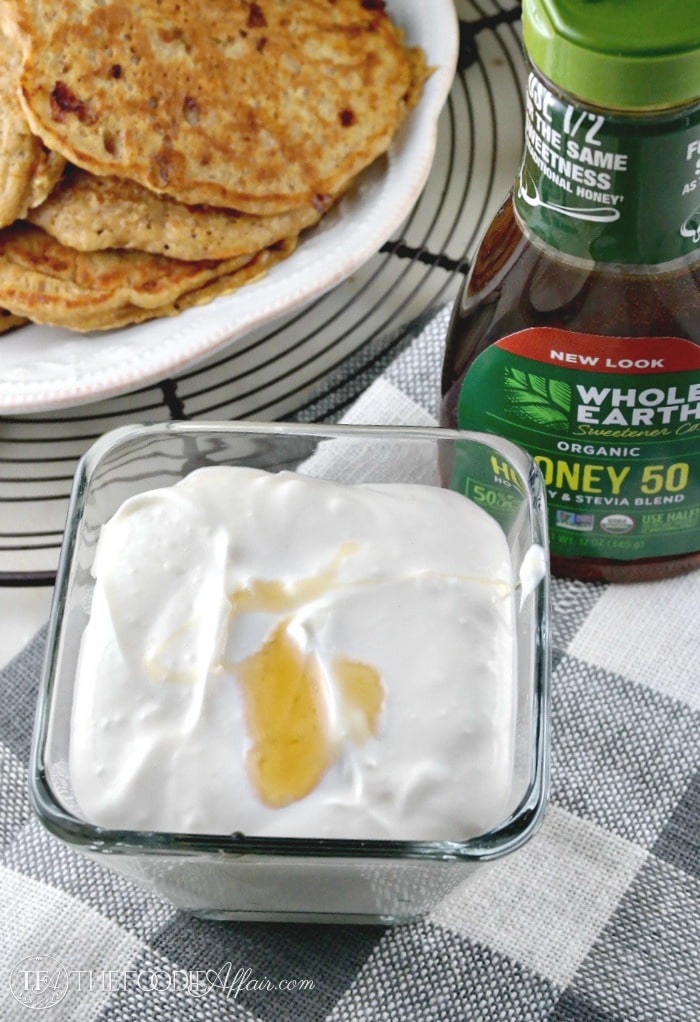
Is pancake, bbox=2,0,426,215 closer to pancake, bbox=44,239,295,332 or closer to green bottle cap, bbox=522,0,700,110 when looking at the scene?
pancake, bbox=44,239,295,332

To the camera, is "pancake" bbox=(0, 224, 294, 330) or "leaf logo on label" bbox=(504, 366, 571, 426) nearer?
"leaf logo on label" bbox=(504, 366, 571, 426)

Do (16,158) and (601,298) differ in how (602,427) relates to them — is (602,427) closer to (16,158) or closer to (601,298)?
(601,298)

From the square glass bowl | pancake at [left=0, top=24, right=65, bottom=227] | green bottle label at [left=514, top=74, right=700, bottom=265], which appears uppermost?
green bottle label at [left=514, top=74, right=700, bottom=265]

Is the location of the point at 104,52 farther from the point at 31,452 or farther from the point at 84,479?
the point at 84,479

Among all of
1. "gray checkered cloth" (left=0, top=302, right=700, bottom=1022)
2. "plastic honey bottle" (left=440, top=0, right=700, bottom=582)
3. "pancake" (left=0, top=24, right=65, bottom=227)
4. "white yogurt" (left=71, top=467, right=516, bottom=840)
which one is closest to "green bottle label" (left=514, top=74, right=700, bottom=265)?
"plastic honey bottle" (left=440, top=0, right=700, bottom=582)

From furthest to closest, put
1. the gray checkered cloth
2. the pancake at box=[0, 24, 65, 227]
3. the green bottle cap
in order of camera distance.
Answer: the pancake at box=[0, 24, 65, 227]
the gray checkered cloth
the green bottle cap

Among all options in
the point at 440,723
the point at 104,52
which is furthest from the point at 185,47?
the point at 440,723
